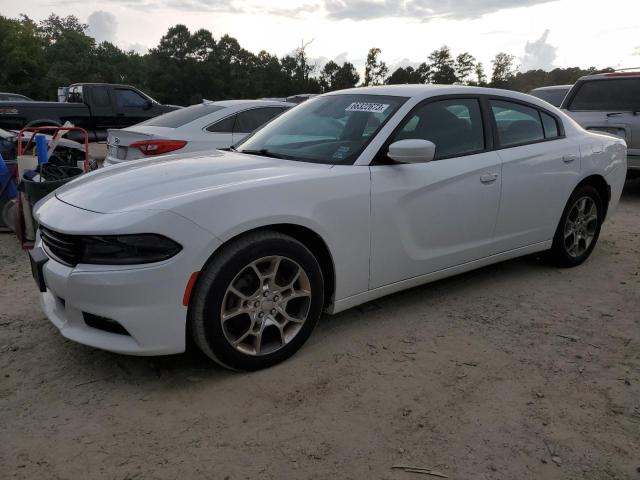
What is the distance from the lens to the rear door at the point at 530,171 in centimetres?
402

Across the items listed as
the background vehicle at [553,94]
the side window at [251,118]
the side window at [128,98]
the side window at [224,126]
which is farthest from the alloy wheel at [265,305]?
the side window at [128,98]

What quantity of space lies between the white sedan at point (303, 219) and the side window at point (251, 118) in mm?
2778

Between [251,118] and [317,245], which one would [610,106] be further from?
[317,245]

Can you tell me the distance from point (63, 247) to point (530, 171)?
325cm

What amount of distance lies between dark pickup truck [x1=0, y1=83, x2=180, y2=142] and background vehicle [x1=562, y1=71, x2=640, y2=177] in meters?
9.20

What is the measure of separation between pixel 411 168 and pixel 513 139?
1185 millimetres

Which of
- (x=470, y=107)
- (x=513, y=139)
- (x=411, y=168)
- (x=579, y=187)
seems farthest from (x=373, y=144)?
(x=579, y=187)

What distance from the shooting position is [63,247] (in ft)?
8.92

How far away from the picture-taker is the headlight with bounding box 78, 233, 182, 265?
2.54m

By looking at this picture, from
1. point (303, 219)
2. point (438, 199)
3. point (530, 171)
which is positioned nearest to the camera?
point (303, 219)

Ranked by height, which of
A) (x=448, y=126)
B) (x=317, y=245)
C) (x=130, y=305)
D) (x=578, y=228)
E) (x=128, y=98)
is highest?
(x=128, y=98)

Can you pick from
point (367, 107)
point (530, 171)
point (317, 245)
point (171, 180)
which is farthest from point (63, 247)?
point (530, 171)

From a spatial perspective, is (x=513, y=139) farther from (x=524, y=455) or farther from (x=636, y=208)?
(x=636, y=208)

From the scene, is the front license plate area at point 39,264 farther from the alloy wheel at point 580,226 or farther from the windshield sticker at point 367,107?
the alloy wheel at point 580,226
